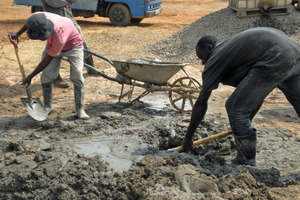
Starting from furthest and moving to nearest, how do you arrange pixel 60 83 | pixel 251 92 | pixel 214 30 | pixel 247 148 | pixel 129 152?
pixel 214 30 → pixel 60 83 → pixel 129 152 → pixel 247 148 → pixel 251 92

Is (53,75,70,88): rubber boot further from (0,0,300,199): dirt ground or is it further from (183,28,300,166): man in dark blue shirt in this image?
(183,28,300,166): man in dark blue shirt

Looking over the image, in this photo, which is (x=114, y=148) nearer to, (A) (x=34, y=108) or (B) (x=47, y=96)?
(A) (x=34, y=108)

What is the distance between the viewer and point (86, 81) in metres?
7.20

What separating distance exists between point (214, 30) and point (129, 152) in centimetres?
655

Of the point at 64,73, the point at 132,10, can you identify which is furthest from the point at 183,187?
the point at 132,10

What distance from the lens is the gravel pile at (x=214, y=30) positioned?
925cm

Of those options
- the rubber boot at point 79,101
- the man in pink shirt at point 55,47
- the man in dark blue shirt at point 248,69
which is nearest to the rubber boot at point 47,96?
the man in pink shirt at point 55,47

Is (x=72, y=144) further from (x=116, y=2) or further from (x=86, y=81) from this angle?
(x=116, y=2)

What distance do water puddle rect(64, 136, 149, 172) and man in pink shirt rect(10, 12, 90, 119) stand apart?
746 mm

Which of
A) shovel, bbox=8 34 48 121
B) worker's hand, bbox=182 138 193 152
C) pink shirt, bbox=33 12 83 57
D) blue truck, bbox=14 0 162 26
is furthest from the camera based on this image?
blue truck, bbox=14 0 162 26

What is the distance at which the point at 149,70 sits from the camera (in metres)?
5.30

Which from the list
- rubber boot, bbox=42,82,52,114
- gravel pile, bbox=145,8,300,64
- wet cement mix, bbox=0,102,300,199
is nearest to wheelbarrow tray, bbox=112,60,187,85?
wet cement mix, bbox=0,102,300,199

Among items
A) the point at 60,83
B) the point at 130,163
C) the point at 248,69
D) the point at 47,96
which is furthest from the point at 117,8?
the point at 248,69

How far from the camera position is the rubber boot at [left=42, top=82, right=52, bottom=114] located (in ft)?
17.5
